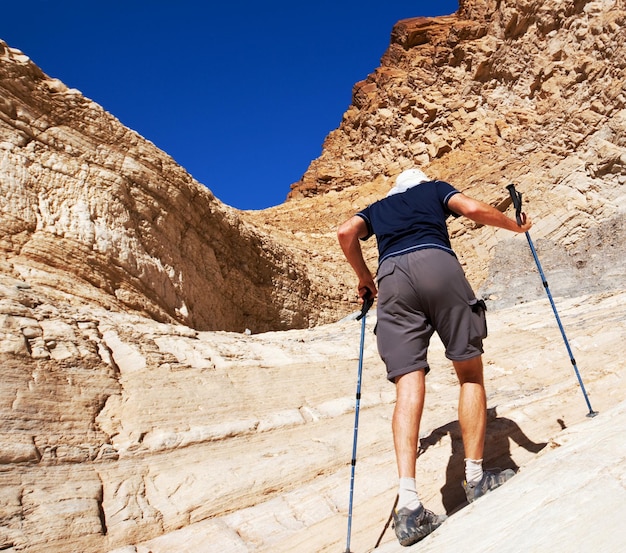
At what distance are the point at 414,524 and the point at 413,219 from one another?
5.72 feet

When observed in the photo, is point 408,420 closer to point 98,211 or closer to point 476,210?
point 476,210

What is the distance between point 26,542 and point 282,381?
9.42ft

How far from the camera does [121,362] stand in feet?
16.0

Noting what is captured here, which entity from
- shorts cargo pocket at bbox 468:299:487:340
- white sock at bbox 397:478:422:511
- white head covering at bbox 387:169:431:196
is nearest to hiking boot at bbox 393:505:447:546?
white sock at bbox 397:478:422:511

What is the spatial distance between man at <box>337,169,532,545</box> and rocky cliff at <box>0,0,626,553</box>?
678 millimetres

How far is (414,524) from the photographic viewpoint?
2662mm

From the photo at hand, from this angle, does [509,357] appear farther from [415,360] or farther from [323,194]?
[323,194]

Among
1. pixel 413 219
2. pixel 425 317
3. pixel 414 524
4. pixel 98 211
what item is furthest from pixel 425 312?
pixel 98 211

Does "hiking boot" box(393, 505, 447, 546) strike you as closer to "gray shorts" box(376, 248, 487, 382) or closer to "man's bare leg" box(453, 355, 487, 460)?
"man's bare leg" box(453, 355, 487, 460)

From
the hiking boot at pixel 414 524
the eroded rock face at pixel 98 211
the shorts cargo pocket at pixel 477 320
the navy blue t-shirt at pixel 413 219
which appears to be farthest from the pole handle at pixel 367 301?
the eroded rock face at pixel 98 211

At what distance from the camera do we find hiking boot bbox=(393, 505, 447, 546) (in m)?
2.64

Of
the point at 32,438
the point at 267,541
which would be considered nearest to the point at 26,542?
the point at 32,438

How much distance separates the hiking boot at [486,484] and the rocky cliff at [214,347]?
53 cm

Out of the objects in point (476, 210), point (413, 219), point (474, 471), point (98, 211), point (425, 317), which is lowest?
point (474, 471)
